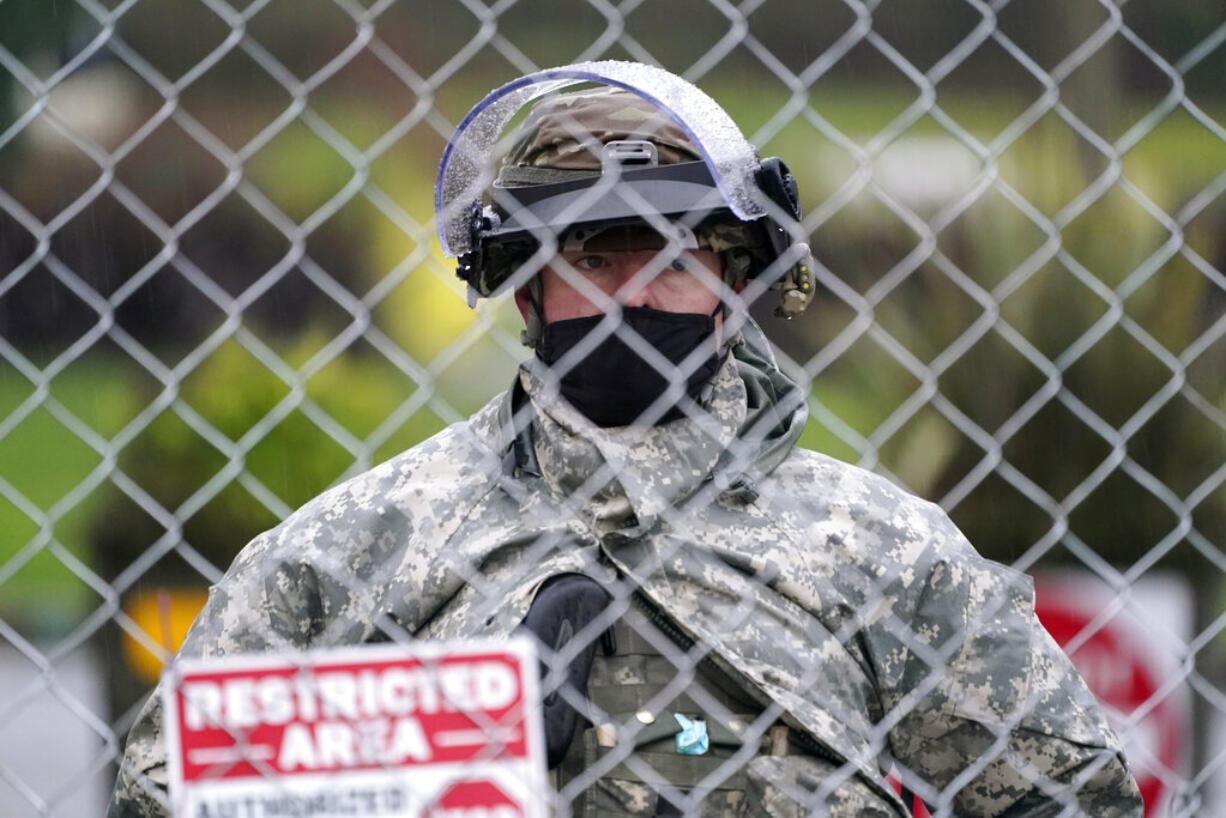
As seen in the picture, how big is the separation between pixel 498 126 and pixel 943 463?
1.80 meters

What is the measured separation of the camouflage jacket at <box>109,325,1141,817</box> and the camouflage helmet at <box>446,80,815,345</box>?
7.4 inches

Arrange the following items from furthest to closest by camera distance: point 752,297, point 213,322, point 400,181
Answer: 1. point 213,322
2. point 400,181
3. point 752,297

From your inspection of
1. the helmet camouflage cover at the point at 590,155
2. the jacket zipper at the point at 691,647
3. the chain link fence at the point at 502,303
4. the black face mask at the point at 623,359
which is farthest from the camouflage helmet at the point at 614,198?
the chain link fence at the point at 502,303

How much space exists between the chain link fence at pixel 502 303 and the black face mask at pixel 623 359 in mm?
728

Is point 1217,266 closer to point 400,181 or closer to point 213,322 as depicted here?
point 400,181

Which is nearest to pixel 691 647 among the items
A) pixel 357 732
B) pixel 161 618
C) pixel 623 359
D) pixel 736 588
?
pixel 736 588

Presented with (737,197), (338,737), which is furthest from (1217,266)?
(338,737)

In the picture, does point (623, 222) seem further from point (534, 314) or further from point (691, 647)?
point (691, 647)

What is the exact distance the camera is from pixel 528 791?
4.82ft

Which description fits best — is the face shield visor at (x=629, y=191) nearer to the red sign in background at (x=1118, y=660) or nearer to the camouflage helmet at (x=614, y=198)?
the camouflage helmet at (x=614, y=198)

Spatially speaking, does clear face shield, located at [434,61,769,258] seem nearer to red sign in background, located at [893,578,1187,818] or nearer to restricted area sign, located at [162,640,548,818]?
restricted area sign, located at [162,640,548,818]

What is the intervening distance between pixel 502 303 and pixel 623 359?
82 cm

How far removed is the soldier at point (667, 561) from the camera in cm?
198

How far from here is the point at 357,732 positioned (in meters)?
1.43
